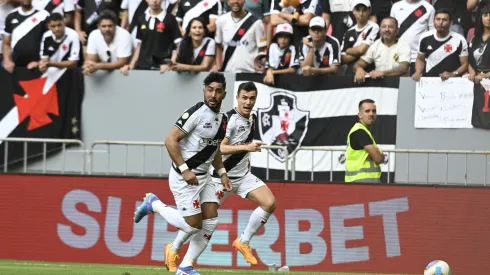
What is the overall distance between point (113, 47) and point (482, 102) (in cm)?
615

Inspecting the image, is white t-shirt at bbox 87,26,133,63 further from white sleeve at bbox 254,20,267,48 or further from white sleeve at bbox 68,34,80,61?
white sleeve at bbox 254,20,267,48

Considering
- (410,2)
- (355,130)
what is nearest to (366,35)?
(410,2)

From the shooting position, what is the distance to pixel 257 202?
14.2 m

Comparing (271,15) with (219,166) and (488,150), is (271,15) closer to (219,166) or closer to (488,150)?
(488,150)

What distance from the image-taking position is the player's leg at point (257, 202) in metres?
14.1

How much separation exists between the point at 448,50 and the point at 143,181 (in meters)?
5.27

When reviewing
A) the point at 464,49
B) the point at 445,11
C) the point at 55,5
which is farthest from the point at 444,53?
the point at 55,5

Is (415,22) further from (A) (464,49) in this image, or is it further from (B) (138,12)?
(B) (138,12)

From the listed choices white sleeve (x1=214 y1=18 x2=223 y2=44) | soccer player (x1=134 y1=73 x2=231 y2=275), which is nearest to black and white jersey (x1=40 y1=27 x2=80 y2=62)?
white sleeve (x1=214 y1=18 x2=223 y2=44)

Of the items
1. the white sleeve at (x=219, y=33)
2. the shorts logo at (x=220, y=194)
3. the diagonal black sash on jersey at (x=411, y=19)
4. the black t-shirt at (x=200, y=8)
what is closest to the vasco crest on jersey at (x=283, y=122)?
the white sleeve at (x=219, y=33)

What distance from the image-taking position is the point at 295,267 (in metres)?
16.4

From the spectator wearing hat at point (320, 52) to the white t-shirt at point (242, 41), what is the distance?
841mm

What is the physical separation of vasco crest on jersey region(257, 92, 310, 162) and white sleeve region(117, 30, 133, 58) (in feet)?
8.53

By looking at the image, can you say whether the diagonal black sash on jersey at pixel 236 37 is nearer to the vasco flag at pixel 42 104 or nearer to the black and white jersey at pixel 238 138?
the vasco flag at pixel 42 104
